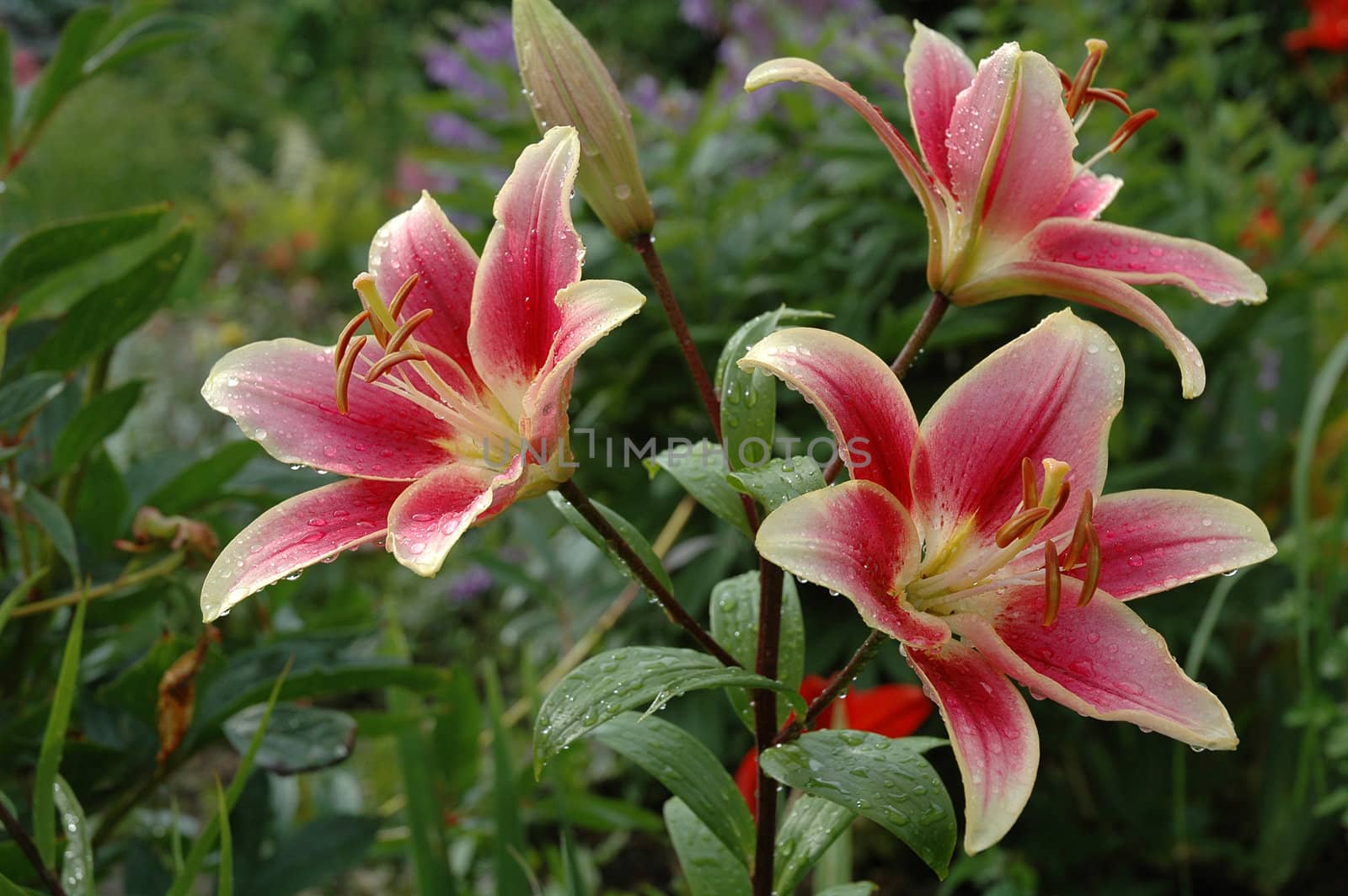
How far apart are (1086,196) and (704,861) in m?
0.46

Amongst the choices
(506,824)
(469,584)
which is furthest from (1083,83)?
(469,584)

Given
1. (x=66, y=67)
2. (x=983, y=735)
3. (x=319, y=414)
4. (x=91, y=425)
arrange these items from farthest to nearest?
(x=66, y=67), (x=91, y=425), (x=319, y=414), (x=983, y=735)

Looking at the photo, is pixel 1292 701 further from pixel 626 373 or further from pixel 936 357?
pixel 626 373

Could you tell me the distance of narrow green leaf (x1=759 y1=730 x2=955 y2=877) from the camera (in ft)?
1.63

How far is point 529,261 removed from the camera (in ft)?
1.76

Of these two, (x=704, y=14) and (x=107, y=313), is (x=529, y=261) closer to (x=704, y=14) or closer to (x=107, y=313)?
(x=107, y=313)

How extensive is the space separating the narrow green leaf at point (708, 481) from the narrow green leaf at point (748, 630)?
0.06 metres

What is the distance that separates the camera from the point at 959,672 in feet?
1.58

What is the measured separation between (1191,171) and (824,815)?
161 cm

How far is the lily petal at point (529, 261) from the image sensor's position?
520 millimetres

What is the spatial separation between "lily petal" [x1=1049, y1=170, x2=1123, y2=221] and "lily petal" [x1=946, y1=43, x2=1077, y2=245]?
5 cm

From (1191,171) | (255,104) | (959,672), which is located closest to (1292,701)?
(1191,171)

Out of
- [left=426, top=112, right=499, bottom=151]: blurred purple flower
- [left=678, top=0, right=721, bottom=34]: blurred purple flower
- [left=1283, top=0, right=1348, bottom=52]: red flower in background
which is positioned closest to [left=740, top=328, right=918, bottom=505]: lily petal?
[left=426, top=112, right=499, bottom=151]: blurred purple flower

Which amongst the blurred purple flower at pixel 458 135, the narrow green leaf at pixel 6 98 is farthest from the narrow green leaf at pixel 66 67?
the blurred purple flower at pixel 458 135
